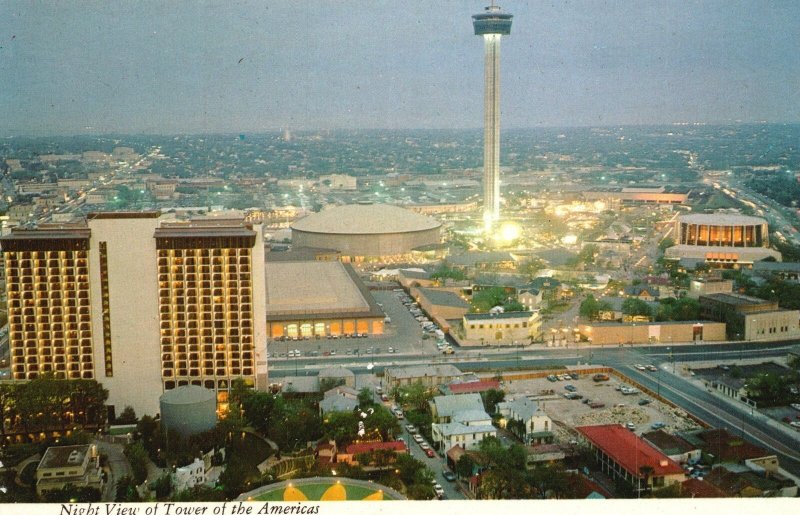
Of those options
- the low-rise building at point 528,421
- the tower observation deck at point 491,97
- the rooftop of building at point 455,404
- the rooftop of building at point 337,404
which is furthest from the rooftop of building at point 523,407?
the tower observation deck at point 491,97

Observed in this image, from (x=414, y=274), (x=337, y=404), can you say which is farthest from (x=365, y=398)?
(x=414, y=274)

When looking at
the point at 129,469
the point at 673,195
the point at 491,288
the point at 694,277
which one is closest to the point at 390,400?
the point at 129,469

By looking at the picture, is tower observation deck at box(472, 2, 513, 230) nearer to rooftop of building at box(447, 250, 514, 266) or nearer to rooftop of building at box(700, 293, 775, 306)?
rooftop of building at box(447, 250, 514, 266)

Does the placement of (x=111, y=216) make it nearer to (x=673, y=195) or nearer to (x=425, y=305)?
(x=425, y=305)

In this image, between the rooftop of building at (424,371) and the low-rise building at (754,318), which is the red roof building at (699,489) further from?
the low-rise building at (754,318)

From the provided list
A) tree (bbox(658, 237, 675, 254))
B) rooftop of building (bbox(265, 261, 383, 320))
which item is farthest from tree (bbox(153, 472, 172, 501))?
tree (bbox(658, 237, 675, 254))

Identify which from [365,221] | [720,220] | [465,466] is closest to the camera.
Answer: [465,466]

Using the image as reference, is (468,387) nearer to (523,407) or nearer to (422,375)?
(422,375)
